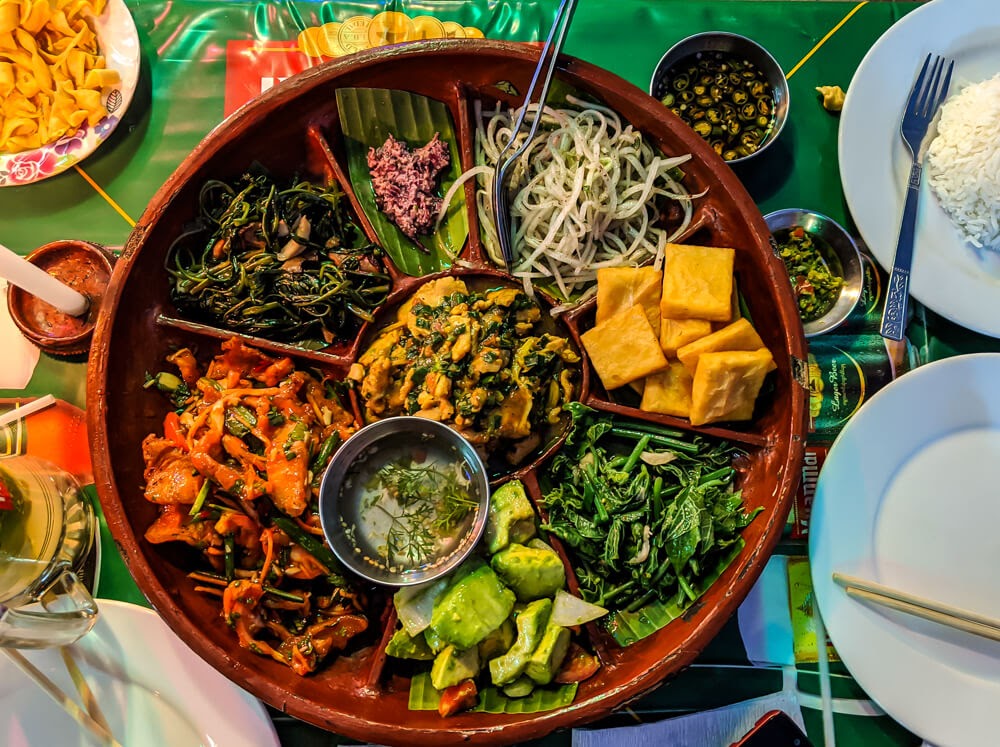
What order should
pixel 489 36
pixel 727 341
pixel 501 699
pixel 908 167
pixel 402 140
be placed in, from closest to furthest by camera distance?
pixel 501 699 → pixel 727 341 → pixel 402 140 → pixel 908 167 → pixel 489 36

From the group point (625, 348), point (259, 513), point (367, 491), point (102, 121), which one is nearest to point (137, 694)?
point (259, 513)

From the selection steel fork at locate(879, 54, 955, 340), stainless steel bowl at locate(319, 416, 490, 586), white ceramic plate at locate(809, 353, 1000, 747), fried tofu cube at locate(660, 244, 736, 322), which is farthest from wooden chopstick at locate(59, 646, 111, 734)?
steel fork at locate(879, 54, 955, 340)

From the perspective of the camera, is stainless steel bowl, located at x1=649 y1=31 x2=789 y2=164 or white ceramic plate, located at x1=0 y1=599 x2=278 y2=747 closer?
white ceramic plate, located at x1=0 y1=599 x2=278 y2=747

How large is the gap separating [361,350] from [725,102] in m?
2.11

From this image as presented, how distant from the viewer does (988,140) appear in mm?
2779

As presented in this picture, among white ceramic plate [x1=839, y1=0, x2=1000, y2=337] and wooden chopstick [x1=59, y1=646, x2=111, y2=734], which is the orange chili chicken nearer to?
wooden chopstick [x1=59, y1=646, x2=111, y2=734]

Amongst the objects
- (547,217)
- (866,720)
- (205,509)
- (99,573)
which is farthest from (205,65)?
(866,720)

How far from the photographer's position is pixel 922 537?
2742 millimetres

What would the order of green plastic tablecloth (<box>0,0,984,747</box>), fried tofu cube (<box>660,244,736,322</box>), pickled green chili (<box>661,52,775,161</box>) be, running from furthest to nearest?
1. green plastic tablecloth (<box>0,0,984,747</box>)
2. pickled green chili (<box>661,52,775,161</box>)
3. fried tofu cube (<box>660,244,736,322</box>)

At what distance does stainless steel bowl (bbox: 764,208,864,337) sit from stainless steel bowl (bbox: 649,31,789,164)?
334 mm

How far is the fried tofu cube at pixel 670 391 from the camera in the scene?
261cm

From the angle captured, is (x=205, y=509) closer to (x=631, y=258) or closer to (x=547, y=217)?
(x=547, y=217)

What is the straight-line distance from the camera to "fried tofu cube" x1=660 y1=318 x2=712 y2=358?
2.58 m

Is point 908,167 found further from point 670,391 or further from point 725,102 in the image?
point 670,391
